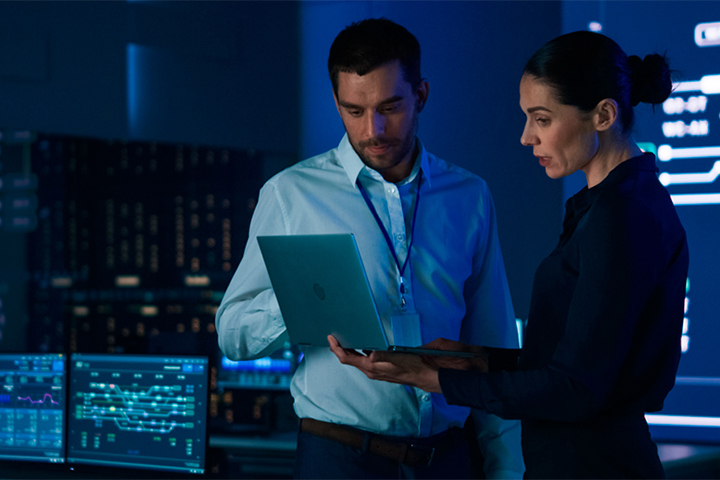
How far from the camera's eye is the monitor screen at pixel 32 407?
6.34 feet

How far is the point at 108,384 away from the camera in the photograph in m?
1.89

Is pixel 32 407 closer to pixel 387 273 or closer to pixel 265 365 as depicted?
pixel 387 273

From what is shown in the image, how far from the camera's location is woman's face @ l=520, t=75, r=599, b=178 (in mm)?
1083

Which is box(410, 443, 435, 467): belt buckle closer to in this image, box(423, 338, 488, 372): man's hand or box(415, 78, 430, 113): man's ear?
box(423, 338, 488, 372): man's hand

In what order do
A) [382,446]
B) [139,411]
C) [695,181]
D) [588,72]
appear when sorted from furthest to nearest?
[695,181] < [139,411] < [382,446] < [588,72]

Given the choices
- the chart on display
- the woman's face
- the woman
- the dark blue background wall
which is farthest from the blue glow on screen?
the woman's face

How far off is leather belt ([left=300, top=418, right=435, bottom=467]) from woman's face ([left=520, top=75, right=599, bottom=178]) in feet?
1.98

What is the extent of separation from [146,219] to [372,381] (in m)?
4.59

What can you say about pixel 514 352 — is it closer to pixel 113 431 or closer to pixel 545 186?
pixel 113 431

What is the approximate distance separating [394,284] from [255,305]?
299mm

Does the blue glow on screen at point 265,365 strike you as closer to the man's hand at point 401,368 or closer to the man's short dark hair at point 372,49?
the man's short dark hair at point 372,49

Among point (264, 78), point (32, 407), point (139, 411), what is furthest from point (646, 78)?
point (264, 78)

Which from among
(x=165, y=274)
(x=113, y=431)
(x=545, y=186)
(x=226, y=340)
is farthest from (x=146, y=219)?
(x=226, y=340)

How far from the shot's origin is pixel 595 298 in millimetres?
958
